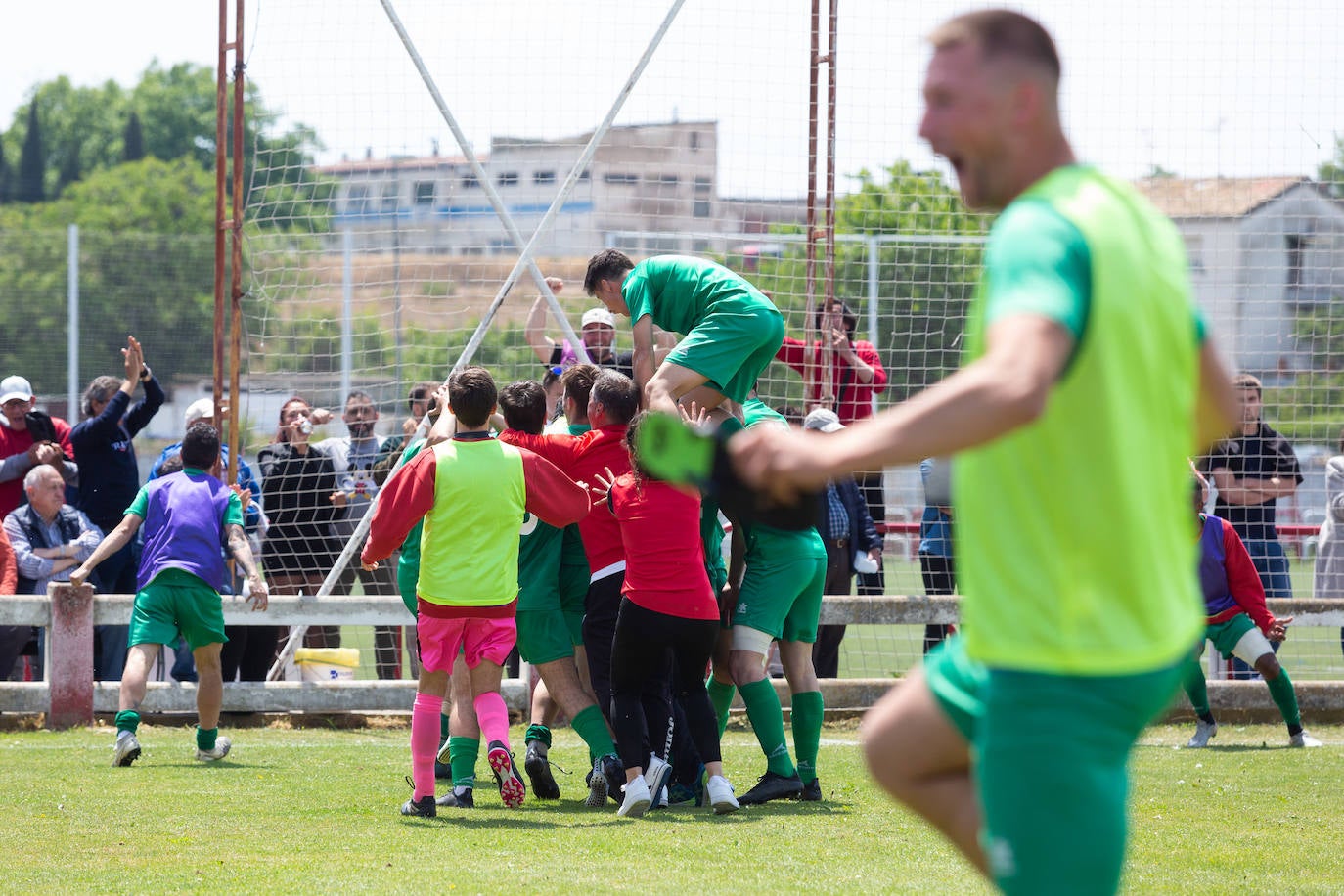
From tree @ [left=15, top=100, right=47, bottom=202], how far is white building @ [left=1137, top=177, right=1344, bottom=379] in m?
91.9

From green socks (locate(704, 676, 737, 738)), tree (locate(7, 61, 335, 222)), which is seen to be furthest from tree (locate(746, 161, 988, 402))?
tree (locate(7, 61, 335, 222))

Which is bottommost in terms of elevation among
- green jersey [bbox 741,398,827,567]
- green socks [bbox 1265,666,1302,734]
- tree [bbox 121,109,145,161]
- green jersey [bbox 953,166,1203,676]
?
green socks [bbox 1265,666,1302,734]

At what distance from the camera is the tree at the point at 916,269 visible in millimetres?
12328

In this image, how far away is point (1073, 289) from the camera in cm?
239

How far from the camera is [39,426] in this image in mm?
11336

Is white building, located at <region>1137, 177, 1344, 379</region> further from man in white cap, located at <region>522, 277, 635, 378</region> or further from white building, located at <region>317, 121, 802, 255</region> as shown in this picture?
man in white cap, located at <region>522, 277, 635, 378</region>

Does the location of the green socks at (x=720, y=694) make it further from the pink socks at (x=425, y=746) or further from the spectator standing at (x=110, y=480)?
the spectator standing at (x=110, y=480)

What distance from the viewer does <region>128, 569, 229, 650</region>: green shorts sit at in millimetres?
8539

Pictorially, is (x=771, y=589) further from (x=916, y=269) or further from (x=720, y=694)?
(x=916, y=269)

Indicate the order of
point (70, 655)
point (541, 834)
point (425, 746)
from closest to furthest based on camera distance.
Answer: point (541, 834) → point (425, 746) → point (70, 655)

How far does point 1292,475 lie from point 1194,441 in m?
9.23

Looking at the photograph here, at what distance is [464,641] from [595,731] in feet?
2.52

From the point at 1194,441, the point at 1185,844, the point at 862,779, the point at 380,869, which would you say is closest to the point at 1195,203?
the point at 862,779

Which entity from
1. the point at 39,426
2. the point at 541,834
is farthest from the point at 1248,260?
the point at 541,834
